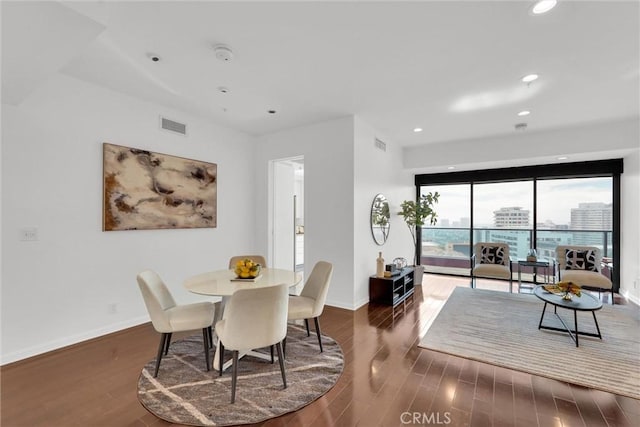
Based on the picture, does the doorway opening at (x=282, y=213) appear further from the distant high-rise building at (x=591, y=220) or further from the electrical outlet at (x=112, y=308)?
the distant high-rise building at (x=591, y=220)

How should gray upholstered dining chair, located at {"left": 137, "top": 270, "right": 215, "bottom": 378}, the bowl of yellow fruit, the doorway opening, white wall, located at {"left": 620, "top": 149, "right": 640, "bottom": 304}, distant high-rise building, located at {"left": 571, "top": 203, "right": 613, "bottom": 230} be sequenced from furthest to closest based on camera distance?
distant high-rise building, located at {"left": 571, "top": 203, "right": 613, "bottom": 230} < the doorway opening < white wall, located at {"left": 620, "top": 149, "right": 640, "bottom": 304} < the bowl of yellow fruit < gray upholstered dining chair, located at {"left": 137, "top": 270, "right": 215, "bottom": 378}

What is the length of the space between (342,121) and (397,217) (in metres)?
2.51

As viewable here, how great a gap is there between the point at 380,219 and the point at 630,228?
4.15 metres

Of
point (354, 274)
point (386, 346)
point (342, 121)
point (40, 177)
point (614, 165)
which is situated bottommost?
point (386, 346)

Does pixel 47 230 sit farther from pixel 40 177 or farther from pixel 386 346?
pixel 386 346

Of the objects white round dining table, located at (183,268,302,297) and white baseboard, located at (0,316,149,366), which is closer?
white round dining table, located at (183,268,302,297)

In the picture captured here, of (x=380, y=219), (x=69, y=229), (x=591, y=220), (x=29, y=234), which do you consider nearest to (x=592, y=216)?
(x=591, y=220)

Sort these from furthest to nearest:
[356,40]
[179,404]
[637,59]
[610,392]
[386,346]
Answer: [386,346] < [637,59] < [356,40] < [610,392] < [179,404]

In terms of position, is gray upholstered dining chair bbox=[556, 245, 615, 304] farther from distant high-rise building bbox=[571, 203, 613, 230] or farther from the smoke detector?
the smoke detector

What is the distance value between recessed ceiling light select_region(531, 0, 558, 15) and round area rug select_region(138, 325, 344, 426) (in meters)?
3.20

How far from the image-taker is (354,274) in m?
4.21

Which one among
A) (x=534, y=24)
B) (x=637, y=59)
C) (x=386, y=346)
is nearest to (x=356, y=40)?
(x=534, y=24)

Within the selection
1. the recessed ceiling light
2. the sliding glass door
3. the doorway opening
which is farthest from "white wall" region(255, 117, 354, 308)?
the sliding glass door

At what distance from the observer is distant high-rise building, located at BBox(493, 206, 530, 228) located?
6.09 meters
